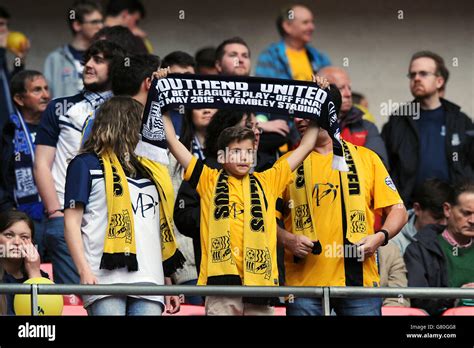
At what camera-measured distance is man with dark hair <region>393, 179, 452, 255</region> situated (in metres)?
11.9

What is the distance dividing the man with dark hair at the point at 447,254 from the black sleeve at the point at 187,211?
2.14 meters

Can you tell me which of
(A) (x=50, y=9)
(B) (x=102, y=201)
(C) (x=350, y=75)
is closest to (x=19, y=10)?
(A) (x=50, y=9)

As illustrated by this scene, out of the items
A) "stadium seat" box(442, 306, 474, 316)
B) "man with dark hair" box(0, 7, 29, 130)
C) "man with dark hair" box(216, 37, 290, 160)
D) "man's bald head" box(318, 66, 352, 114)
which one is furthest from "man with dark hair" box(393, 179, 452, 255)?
"man with dark hair" box(0, 7, 29, 130)

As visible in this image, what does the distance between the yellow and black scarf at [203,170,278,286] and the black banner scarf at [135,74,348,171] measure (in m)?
0.64

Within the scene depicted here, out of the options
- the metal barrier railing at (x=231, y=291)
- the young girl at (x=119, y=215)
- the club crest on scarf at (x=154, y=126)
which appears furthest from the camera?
the club crest on scarf at (x=154, y=126)

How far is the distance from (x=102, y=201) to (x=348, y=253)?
1564 millimetres

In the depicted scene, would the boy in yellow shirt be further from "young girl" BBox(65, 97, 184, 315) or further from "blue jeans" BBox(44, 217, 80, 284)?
"blue jeans" BBox(44, 217, 80, 284)

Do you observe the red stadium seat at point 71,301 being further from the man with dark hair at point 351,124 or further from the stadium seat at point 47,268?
the man with dark hair at point 351,124

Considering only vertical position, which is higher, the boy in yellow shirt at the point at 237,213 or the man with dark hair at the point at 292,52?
the man with dark hair at the point at 292,52

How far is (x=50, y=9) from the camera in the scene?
49.6 feet

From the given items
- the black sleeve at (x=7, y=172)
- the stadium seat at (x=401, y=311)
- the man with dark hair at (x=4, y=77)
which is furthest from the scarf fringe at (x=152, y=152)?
the man with dark hair at (x=4, y=77)

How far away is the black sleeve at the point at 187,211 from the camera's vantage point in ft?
31.7

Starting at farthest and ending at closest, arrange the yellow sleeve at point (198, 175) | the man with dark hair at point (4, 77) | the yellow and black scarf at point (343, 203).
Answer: the man with dark hair at point (4, 77) < the yellow and black scarf at point (343, 203) < the yellow sleeve at point (198, 175)
